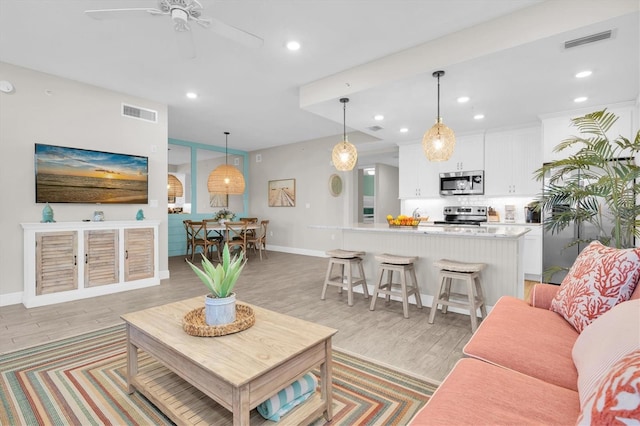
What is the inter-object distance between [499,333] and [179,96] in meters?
4.82

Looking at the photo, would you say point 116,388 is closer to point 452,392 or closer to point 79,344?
point 79,344

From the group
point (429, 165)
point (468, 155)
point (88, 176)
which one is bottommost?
point (88, 176)

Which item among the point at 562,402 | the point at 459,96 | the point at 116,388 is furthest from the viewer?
the point at 459,96

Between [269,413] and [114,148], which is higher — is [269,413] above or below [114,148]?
below

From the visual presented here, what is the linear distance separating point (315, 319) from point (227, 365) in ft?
6.35

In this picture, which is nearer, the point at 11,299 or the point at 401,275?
the point at 401,275

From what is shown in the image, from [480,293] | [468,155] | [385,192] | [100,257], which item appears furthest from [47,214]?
[385,192]

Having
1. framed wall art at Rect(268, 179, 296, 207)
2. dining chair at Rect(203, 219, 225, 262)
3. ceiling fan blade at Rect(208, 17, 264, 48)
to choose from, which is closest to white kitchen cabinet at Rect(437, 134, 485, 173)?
framed wall art at Rect(268, 179, 296, 207)

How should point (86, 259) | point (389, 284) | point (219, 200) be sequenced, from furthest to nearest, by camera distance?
point (219, 200), point (86, 259), point (389, 284)

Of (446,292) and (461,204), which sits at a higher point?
(461,204)

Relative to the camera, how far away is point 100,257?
13.3ft

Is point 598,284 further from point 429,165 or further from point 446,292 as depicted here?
point 429,165

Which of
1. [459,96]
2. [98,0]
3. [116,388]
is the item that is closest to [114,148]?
[98,0]

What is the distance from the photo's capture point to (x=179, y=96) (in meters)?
4.59
